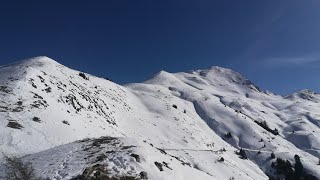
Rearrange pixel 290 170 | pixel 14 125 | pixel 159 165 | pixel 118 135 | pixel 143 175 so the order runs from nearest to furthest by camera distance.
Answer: pixel 143 175 < pixel 159 165 < pixel 14 125 < pixel 118 135 < pixel 290 170

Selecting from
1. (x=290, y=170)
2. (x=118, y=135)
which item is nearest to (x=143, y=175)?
(x=118, y=135)

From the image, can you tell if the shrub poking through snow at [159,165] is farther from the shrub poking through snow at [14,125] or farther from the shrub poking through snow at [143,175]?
the shrub poking through snow at [14,125]

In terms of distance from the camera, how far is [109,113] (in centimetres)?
9162

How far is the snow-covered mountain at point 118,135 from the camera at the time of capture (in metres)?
33.8

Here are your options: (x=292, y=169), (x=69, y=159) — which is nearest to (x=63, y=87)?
(x=69, y=159)

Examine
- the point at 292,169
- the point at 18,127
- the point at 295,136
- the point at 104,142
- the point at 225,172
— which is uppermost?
the point at 295,136

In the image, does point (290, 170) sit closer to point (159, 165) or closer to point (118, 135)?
point (118, 135)

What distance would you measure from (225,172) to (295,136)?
3885 inches

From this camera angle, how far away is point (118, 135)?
71438mm

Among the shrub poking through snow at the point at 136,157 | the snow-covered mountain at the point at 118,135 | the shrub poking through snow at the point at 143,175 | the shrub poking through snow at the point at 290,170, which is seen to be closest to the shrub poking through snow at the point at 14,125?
the snow-covered mountain at the point at 118,135

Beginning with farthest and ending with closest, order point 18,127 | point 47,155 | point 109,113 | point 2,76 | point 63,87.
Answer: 1. point 109,113
2. point 63,87
3. point 2,76
4. point 18,127
5. point 47,155

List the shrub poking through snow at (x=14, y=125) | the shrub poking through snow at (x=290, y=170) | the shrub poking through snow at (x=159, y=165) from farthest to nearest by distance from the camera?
the shrub poking through snow at (x=290, y=170)
the shrub poking through snow at (x=14, y=125)
the shrub poking through snow at (x=159, y=165)

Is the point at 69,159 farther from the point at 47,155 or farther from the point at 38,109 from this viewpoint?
the point at 38,109

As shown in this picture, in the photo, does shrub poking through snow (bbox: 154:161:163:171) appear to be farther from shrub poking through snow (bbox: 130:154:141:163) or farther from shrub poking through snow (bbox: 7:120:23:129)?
shrub poking through snow (bbox: 7:120:23:129)
